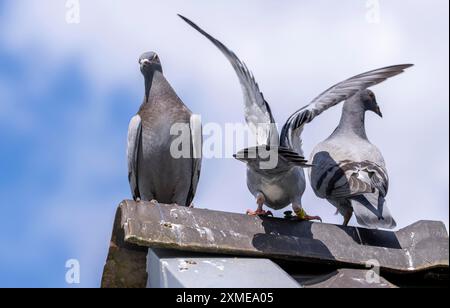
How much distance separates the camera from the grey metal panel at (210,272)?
486 cm

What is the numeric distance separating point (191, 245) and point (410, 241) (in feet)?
6.35

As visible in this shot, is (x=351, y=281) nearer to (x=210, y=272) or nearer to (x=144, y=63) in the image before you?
(x=210, y=272)

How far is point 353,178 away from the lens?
828 cm

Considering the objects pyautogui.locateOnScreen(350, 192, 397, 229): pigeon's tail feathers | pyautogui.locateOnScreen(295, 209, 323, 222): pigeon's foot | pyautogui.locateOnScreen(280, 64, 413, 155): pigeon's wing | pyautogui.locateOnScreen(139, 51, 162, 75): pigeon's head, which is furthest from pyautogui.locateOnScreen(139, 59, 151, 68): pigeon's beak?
pyautogui.locateOnScreen(295, 209, 323, 222): pigeon's foot

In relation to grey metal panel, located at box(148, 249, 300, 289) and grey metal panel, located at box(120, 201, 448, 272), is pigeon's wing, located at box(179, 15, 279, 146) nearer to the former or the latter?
grey metal panel, located at box(120, 201, 448, 272)

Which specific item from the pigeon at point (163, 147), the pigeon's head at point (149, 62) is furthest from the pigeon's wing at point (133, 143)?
the pigeon's head at point (149, 62)

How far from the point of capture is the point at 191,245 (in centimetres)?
540

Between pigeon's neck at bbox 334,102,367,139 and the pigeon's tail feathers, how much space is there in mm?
1741

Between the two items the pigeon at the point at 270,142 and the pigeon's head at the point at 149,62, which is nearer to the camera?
the pigeon at the point at 270,142

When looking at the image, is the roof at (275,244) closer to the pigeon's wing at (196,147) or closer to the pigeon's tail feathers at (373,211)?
the pigeon's tail feathers at (373,211)

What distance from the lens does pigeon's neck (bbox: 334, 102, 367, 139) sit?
984 centimetres

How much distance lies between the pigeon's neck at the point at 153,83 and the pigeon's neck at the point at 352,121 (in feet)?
7.05
